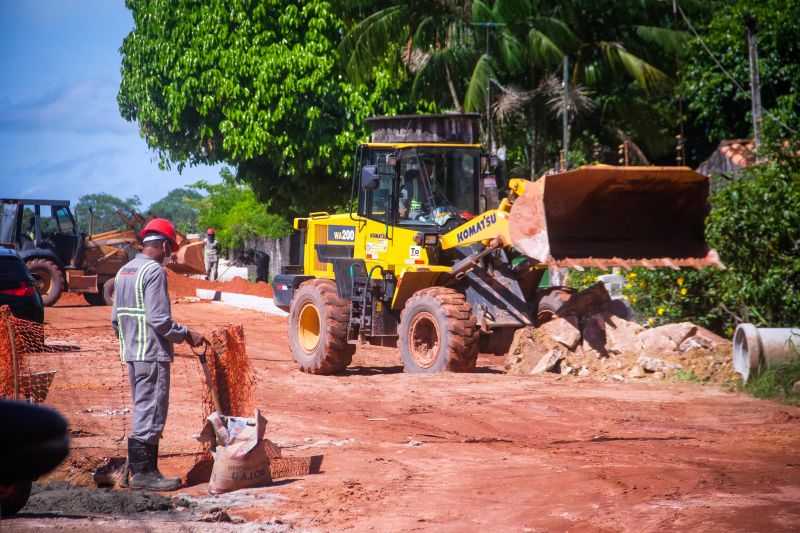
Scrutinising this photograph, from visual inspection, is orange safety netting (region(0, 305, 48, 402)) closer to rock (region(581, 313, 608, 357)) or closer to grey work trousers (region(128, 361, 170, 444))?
grey work trousers (region(128, 361, 170, 444))

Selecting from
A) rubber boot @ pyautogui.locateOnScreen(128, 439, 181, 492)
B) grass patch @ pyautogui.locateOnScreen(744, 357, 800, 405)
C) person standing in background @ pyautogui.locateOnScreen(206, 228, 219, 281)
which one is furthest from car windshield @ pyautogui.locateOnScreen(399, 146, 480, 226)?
person standing in background @ pyautogui.locateOnScreen(206, 228, 219, 281)

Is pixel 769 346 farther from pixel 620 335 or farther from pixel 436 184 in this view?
pixel 436 184

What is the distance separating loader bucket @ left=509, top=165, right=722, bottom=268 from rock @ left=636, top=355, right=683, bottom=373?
1.14 metres

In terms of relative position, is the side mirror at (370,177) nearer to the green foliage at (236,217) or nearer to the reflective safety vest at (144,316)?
the reflective safety vest at (144,316)

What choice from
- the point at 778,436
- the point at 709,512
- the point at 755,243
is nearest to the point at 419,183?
the point at 755,243

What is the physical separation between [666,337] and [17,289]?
8.65 metres

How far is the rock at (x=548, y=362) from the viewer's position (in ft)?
42.3

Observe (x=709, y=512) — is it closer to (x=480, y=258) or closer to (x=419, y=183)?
(x=480, y=258)

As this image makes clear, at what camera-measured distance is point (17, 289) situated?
14203mm

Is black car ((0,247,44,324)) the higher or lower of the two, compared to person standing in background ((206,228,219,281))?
lower

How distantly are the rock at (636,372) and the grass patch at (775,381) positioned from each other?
1439 mm

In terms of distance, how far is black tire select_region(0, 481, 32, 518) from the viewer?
19.2 ft

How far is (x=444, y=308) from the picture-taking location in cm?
1259

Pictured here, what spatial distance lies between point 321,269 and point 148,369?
28.1 ft
